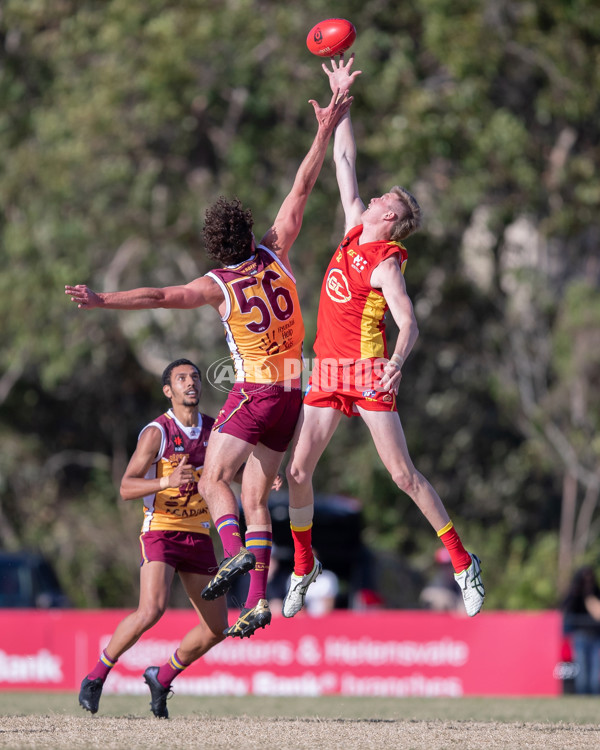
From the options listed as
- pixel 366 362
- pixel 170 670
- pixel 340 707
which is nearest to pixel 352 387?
pixel 366 362

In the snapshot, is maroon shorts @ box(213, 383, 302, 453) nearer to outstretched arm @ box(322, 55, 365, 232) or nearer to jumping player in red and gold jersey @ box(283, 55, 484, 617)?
jumping player in red and gold jersey @ box(283, 55, 484, 617)

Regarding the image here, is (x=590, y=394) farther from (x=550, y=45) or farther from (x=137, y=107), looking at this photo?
(x=137, y=107)

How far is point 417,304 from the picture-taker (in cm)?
2439

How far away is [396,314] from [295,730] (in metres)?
2.99

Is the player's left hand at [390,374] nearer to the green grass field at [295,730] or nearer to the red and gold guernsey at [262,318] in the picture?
the red and gold guernsey at [262,318]

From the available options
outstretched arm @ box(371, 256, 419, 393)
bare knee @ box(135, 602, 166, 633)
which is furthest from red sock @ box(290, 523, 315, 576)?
outstretched arm @ box(371, 256, 419, 393)

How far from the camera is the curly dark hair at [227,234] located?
7914 millimetres

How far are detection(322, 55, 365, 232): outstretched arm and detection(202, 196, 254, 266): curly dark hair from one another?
0.78 metres

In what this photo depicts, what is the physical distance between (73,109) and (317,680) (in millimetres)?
12836

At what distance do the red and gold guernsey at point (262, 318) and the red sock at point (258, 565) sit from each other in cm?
109

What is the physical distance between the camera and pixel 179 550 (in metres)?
9.13

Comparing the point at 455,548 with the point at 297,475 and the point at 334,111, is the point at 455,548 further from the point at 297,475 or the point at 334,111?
the point at 334,111

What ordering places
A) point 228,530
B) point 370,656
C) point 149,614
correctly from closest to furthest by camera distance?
point 228,530 → point 149,614 → point 370,656

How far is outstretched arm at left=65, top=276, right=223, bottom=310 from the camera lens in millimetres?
7316
